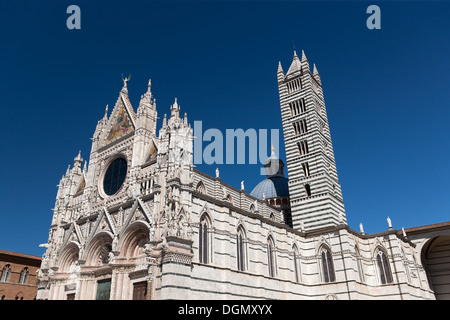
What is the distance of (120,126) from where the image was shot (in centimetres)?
3012

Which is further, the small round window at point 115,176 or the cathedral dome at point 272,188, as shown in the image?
the cathedral dome at point 272,188

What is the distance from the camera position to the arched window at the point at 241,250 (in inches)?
957

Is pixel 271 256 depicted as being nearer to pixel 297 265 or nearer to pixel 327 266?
pixel 297 265

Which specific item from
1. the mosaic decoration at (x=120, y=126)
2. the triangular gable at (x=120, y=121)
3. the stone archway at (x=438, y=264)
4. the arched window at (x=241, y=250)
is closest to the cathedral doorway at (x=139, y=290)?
the arched window at (x=241, y=250)

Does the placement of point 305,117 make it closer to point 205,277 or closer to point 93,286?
point 205,277

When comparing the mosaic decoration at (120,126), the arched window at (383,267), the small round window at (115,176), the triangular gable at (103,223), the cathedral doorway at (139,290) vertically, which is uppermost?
the mosaic decoration at (120,126)

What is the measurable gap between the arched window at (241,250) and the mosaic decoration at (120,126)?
1195cm

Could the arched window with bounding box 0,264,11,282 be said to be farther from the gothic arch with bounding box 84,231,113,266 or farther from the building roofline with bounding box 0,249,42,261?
the gothic arch with bounding box 84,231,113,266

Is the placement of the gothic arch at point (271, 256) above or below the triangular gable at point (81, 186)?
below

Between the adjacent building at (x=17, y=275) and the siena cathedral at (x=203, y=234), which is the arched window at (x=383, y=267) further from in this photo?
the adjacent building at (x=17, y=275)

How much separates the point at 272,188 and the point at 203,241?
72.7ft

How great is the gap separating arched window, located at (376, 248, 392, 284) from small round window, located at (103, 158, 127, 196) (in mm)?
21625

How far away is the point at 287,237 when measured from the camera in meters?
29.0

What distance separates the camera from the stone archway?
3556 centimetres
